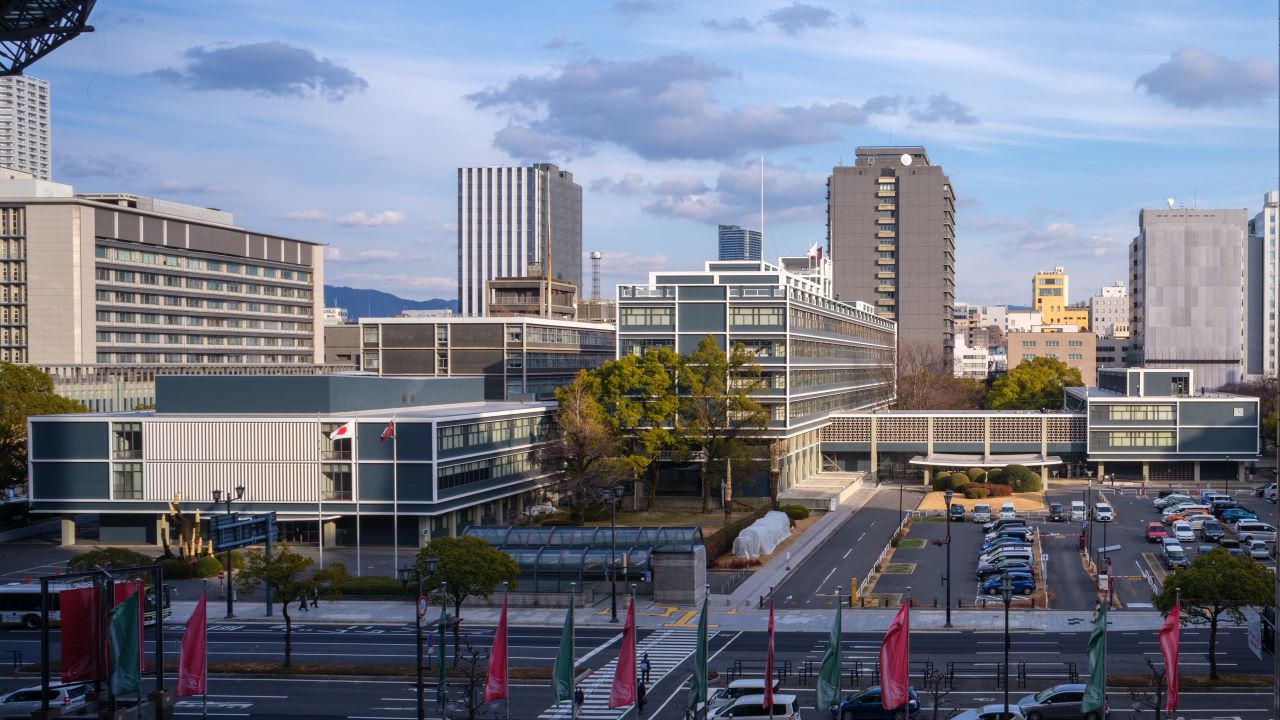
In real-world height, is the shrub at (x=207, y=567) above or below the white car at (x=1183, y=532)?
below

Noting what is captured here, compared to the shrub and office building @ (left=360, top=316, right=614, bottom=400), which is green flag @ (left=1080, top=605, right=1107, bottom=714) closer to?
the shrub

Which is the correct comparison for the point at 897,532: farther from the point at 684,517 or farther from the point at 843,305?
the point at 843,305

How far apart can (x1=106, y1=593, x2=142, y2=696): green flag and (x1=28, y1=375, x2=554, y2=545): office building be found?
153ft

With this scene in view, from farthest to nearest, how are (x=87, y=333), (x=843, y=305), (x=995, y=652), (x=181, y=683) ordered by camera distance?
(x=843, y=305), (x=87, y=333), (x=995, y=652), (x=181, y=683)

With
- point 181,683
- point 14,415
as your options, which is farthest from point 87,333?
point 181,683

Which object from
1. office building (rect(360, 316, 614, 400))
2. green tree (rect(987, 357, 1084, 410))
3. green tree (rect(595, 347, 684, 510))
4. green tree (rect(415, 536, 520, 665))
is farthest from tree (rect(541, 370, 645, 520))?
green tree (rect(987, 357, 1084, 410))

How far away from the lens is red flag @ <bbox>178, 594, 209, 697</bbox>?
38.8 metres

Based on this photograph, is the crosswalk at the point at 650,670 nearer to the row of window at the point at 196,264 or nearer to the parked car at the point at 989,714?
the parked car at the point at 989,714

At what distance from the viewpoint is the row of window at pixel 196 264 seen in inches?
5261

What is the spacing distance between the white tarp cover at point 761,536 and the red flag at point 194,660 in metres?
41.0

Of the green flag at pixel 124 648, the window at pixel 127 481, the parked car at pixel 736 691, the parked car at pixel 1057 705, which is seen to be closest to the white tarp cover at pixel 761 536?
the parked car at pixel 736 691

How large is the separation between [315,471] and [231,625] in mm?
19965

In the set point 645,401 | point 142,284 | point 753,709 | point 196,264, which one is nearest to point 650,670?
point 753,709

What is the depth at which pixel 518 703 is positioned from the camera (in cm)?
4409
